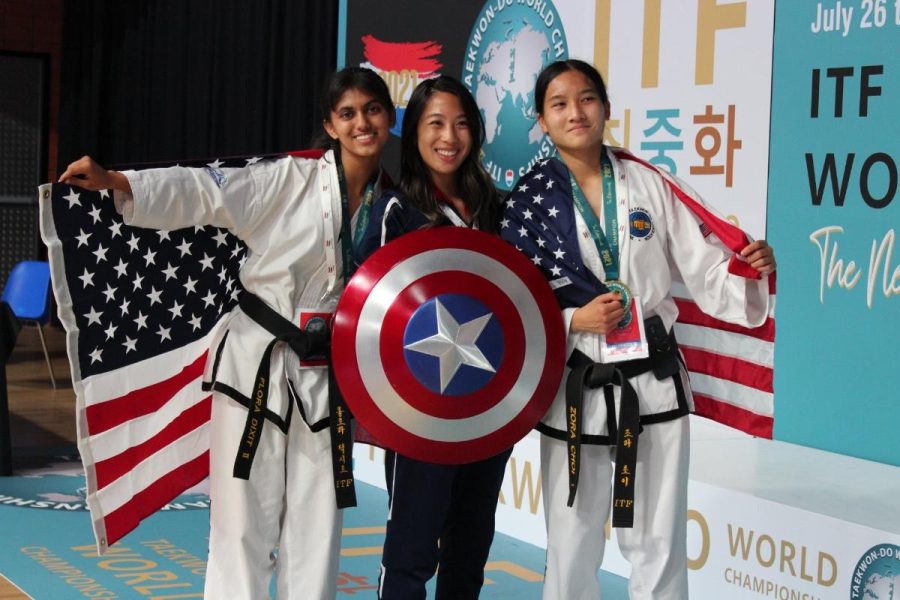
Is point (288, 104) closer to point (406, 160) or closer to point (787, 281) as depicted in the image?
point (787, 281)

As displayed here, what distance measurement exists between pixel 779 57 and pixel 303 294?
199cm

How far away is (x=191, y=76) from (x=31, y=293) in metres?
1.84

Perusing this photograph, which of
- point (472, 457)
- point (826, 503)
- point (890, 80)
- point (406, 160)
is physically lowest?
point (826, 503)

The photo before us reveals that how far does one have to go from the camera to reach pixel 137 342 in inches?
106

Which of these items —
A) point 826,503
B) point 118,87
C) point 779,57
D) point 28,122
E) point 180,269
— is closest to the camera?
point 180,269

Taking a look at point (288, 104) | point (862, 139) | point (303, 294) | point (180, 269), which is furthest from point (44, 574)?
point (288, 104)

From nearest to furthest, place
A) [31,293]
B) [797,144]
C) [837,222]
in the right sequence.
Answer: [837,222] < [797,144] < [31,293]

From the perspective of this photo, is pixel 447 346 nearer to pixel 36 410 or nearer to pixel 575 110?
pixel 575 110

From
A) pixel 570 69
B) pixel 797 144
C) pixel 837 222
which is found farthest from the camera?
pixel 797 144

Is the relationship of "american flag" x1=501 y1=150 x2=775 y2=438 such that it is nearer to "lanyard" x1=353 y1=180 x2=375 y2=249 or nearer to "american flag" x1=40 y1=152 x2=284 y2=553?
"lanyard" x1=353 y1=180 x2=375 y2=249

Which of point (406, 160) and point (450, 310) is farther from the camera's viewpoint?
point (406, 160)

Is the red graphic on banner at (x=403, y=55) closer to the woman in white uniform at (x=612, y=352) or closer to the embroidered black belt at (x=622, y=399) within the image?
the woman in white uniform at (x=612, y=352)

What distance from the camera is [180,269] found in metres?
2.70

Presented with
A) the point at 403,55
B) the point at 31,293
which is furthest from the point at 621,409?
the point at 31,293
